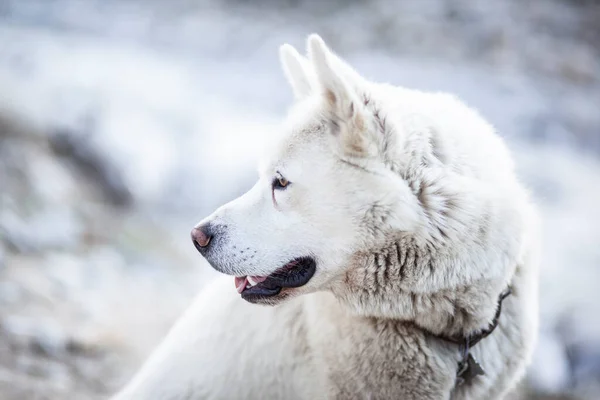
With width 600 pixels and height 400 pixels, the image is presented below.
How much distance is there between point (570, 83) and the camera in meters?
8.66

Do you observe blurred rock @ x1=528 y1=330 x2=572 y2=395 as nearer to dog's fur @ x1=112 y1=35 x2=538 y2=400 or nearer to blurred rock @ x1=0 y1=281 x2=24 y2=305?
dog's fur @ x1=112 y1=35 x2=538 y2=400

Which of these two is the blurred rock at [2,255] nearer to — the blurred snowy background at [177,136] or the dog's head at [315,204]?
the blurred snowy background at [177,136]

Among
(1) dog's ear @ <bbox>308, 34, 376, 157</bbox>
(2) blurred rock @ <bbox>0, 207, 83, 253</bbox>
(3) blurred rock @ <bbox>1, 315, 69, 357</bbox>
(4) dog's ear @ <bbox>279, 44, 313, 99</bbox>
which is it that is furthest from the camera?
(2) blurred rock @ <bbox>0, 207, 83, 253</bbox>

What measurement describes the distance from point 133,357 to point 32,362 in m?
0.76

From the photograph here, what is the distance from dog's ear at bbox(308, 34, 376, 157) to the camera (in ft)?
6.70

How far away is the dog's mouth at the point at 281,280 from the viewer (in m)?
2.30

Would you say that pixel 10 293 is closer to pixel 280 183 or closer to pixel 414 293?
pixel 280 183

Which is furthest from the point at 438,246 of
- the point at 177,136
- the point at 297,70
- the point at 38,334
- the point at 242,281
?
the point at 177,136

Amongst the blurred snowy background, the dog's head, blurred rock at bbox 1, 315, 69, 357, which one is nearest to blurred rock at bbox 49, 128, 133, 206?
the blurred snowy background

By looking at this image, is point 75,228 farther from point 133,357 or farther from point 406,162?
point 406,162

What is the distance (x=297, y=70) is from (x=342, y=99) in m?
0.60

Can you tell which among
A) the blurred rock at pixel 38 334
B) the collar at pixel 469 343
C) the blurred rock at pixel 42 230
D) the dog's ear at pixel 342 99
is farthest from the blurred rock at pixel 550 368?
the blurred rock at pixel 42 230

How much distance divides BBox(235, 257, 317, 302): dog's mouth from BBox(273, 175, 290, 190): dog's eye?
0.93ft

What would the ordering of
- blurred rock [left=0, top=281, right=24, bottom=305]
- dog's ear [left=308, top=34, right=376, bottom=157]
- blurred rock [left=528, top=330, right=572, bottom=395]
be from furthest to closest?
1. blurred rock [left=528, top=330, right=572, bottom=395]
2. blurred rock [left=0, top=281, right=24, bottom=305]
3. dog's ear [left=308, top=34, right=376, bottom=157]
